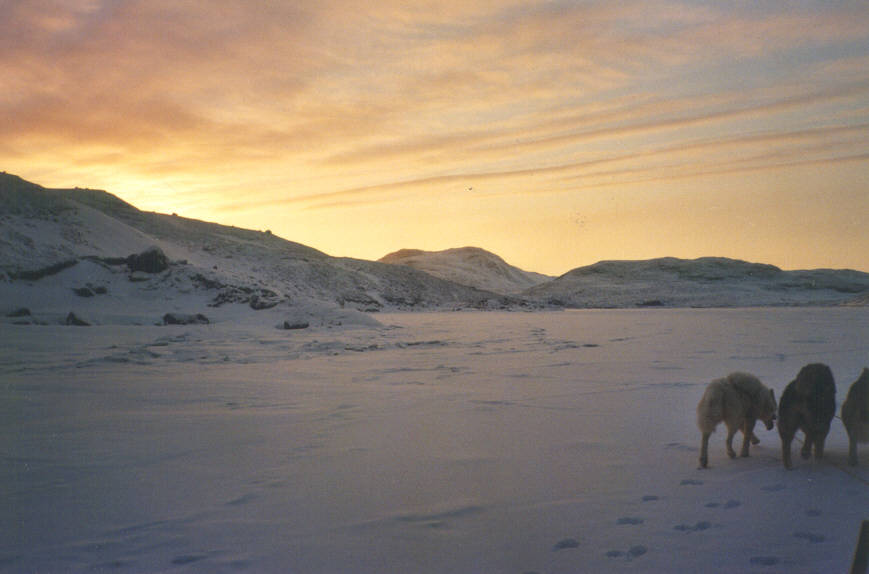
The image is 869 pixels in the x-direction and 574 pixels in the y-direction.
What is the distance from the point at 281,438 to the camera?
4.91 meters

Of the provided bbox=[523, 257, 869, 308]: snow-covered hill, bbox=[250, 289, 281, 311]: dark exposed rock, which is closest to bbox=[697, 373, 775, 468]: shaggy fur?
bbox=[250, 289, 281, 311]: dark exposed rock

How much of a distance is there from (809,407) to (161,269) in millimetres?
21104

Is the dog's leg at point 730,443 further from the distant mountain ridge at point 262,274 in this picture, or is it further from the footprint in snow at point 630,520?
the distant mountain ridge at point 262,274

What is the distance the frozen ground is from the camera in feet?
9.30

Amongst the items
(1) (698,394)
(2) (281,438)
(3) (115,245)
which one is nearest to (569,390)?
(1) (698,394)

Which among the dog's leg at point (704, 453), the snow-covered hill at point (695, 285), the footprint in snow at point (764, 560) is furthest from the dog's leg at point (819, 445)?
the snow-covered hill at point (695, 285)

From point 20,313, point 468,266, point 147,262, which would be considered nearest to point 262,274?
point 147,262

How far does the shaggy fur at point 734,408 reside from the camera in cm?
401

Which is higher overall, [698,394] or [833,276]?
[833,276]

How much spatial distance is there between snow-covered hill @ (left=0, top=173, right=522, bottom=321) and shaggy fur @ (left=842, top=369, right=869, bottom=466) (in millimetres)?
16715

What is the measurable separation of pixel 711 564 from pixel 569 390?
435 centimetres

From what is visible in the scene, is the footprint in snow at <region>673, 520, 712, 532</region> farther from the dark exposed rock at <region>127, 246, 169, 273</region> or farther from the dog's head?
the dark exposed rock at <region>127, 246, 169, 273</region>

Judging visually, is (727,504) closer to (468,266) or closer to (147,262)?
(147,262)

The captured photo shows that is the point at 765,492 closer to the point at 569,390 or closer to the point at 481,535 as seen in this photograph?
the point at 481,535
